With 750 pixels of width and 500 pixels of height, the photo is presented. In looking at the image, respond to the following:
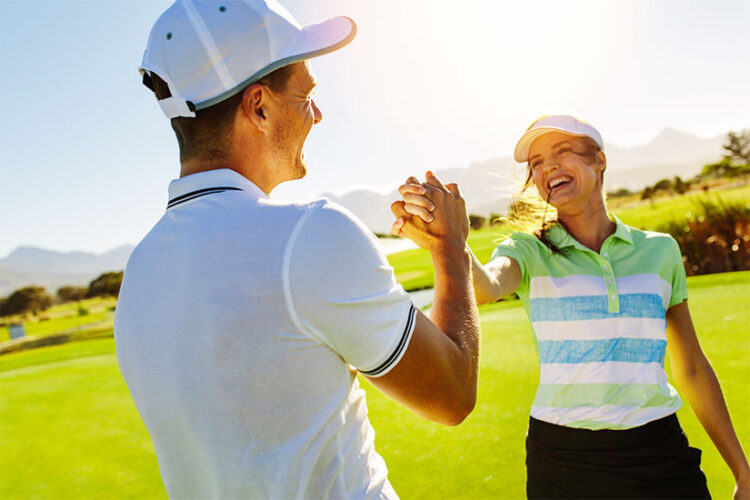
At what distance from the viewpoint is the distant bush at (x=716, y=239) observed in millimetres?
8812

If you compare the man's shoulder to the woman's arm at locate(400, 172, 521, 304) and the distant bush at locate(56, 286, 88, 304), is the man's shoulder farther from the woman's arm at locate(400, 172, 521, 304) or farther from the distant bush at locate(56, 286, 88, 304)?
the distant bush at locate(56, 286, 88, 304)

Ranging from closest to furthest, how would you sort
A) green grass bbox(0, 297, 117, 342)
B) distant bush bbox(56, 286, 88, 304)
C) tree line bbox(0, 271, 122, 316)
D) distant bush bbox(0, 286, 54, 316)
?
green grass bbox(0, 297, 117, 342) < tree line bbox(0, 271, 122, 316) < distant bush bbox(56, 286, 88, 304) < distant bush bbox(0, 286, 54, 316)

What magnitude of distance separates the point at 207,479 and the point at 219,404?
170 mm

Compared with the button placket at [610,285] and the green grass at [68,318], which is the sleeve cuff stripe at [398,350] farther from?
the green grass at [68,318]

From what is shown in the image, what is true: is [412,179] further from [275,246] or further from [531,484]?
[531,484]

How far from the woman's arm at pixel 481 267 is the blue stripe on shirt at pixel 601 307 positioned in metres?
0.16

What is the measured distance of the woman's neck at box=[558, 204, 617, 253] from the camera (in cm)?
199

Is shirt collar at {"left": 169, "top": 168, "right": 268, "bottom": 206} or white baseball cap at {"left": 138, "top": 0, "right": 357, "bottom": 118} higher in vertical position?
white baseball cap at {"left": 138, "top": 0, "right": 357, "bottom": 118}

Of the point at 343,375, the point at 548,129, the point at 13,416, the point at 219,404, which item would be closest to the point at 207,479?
the point at 219,404

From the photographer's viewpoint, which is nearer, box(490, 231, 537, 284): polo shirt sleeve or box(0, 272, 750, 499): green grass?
box(490, 231, 537, 284): polo shirt sleeve

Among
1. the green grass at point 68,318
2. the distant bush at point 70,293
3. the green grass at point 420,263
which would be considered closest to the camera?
the green grass at point 420,263

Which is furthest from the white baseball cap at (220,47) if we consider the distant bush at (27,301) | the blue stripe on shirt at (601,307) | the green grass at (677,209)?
the distant bush at (27,301)

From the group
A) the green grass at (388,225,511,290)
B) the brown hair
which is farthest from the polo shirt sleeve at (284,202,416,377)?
the green grass at (388,225,511,290)

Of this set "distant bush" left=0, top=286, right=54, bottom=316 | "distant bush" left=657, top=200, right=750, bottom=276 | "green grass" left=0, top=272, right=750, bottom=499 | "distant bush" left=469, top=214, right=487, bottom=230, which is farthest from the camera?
"distant bush" left=0, top=286, right=54, bottom=316
